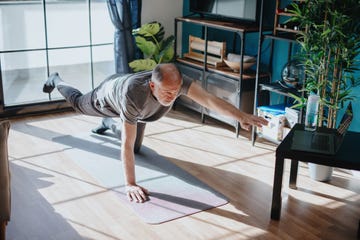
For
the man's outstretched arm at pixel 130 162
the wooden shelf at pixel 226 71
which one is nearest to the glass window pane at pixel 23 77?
the wooden shelf at pixel 226 71

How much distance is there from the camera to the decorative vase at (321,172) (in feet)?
10.9

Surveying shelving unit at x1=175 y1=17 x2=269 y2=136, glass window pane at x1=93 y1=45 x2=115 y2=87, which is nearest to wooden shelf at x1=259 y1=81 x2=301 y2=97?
shelving unit at x1=175 y1=17 x2=269 y2=136

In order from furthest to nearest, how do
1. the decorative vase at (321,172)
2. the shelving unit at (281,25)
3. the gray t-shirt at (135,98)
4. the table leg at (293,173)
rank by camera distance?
the shelving unit at (281,25)
the decorative vase at (321,172)
the table leg at (293,173)
the gray t-shirt at (135,98)

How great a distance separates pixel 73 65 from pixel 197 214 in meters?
4.53

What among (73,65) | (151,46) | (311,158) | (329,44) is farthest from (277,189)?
(73,65)

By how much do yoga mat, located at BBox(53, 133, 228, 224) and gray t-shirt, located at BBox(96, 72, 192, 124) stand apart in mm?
494

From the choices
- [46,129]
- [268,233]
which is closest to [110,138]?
[46,129]

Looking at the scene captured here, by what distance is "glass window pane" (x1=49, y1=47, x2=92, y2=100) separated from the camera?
20.3 feet

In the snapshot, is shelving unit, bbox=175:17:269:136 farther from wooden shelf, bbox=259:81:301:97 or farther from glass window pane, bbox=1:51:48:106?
glass window pane, bbox=1:51:48:106

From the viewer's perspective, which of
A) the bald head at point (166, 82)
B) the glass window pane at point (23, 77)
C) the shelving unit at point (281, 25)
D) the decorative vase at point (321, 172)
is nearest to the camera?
the bald head at point (166, 82)

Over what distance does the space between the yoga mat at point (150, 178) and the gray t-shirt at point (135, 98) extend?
→ 0.49m

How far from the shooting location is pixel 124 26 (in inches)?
184

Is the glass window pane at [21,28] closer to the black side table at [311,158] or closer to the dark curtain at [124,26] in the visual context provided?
the dark curtain at [124,26]

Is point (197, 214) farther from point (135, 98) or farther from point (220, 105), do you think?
point (135, 98)
